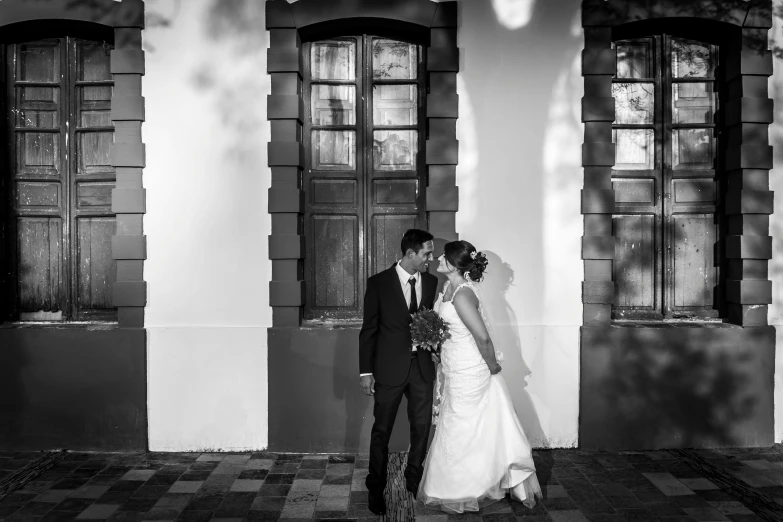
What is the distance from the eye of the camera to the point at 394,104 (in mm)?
5910

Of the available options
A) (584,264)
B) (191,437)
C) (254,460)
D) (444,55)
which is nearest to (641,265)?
(584,264)

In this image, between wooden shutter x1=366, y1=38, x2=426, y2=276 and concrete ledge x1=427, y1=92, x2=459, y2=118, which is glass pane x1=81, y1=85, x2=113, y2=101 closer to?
wooden shutter x1=366, y1=38, x2=426, y2=276

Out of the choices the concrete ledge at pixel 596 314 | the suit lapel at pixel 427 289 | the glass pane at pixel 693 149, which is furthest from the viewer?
the glass pane at pixel 693 149

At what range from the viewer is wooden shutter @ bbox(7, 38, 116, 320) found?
5898 mm

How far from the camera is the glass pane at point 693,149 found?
5973 mm

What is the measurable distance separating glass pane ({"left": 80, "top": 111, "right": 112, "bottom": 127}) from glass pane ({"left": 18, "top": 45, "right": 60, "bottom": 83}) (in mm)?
464

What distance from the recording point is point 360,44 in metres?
5.87

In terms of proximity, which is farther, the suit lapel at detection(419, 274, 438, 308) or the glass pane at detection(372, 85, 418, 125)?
the glass pane at detection(372, 85, 418, 125)

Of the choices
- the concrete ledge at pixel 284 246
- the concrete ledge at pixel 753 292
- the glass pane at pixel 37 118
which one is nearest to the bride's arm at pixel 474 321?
the concrete ledge at pixel 284 246

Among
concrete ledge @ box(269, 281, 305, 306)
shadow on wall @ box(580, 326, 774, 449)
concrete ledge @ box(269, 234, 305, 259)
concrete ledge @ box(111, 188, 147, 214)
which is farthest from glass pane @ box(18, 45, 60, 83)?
shadow on wall @ box(580, 326, 774, 449)

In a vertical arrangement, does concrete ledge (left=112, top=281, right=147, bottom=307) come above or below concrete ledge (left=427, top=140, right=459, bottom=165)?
below

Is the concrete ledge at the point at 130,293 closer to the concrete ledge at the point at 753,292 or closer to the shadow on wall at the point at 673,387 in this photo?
the shadow on wall at the point at 673,387

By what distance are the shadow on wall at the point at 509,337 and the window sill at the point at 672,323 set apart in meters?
0.99

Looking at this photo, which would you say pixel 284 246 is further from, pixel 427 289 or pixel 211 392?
pixel 427 289
